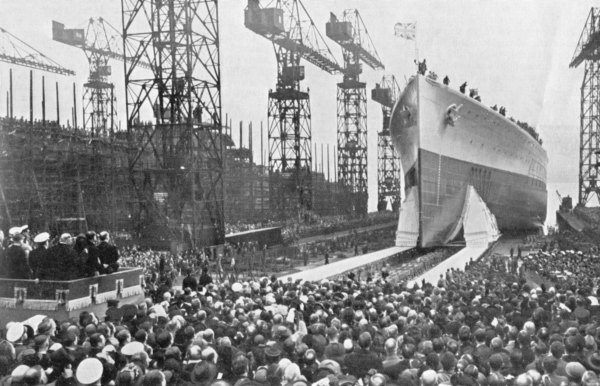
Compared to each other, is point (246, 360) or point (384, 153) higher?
point (384, 153)

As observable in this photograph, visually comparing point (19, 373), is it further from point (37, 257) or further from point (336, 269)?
point (336, 269)

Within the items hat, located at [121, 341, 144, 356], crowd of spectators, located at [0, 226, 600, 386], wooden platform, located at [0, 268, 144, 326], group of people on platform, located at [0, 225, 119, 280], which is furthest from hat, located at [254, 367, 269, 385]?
group of people on platform, located at [0, 225, 119, 280]

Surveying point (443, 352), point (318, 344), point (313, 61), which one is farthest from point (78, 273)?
point (313, 61)

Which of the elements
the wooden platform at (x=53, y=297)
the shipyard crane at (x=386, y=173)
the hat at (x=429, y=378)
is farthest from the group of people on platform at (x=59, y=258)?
the shipyard crane at (x=386, y=173)

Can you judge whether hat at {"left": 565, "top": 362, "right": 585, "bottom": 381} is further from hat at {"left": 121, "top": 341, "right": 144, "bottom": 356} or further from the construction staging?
the construction staging

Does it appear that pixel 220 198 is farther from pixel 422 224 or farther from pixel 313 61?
pixel 313 61

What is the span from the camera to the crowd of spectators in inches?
255

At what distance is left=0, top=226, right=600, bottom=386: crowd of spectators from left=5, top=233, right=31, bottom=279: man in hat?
298 centimetres

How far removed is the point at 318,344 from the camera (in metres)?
7.99

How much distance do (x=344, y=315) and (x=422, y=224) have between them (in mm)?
19733

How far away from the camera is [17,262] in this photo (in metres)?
13.5

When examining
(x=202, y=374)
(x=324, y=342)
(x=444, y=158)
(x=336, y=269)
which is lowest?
(x=336, y=269)

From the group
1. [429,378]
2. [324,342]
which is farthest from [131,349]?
[429,378]

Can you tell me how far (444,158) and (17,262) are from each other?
22410mm
